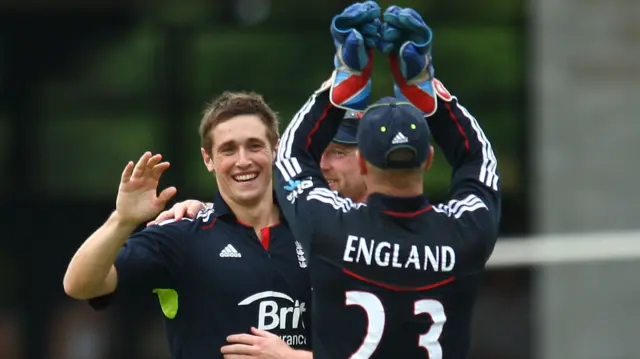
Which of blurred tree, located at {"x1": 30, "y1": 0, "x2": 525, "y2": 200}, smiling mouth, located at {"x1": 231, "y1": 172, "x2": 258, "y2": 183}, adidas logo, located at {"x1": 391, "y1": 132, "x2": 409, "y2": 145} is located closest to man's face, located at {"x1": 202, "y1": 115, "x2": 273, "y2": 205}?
smiling mouth, located at {"x1": 231, "y1": 172, "x2": 258, "y2": 183}

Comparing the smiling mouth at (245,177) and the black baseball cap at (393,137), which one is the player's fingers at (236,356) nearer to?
the smiling mouth at (245,177)

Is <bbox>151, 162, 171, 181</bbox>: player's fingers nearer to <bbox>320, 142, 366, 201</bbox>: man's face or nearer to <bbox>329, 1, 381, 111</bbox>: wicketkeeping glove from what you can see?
<bbox>329, 1, 381, 111</bbox>: wicketkeeping glove

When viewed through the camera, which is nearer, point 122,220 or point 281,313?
point 122,220

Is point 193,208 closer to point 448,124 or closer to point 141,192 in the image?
point 141,192

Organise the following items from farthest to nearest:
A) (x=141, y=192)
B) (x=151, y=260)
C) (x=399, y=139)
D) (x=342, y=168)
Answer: (x=342, y=168) → (x=151, y=260) → (x=141, y=192) → (x=399, y=139)

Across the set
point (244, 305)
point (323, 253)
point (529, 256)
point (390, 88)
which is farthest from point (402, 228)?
point (529, 256)

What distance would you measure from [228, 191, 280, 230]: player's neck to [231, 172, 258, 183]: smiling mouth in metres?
0.11

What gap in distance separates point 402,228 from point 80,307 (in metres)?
7.08

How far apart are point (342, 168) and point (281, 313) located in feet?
2.35

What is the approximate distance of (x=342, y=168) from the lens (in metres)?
5.32

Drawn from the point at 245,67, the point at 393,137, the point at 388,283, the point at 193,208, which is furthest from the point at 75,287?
the point at 245,67

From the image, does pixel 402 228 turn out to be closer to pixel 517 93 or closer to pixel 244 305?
pixel 244 305

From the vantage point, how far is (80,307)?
11047mm

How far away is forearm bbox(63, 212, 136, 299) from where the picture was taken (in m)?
4.38
